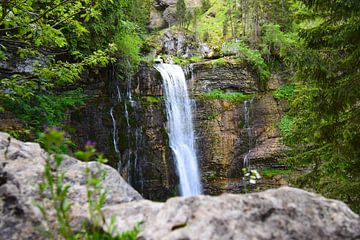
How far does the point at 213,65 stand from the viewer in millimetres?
20062

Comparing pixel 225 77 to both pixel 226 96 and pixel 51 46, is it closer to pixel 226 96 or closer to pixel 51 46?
pixel 226 96

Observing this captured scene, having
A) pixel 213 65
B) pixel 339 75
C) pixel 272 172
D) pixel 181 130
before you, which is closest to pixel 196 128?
pixel 181 130

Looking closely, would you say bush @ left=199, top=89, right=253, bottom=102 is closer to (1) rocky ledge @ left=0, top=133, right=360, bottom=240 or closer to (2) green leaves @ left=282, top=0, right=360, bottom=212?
(2) green leaves @ left=282, top=0, right=360, bottom=212

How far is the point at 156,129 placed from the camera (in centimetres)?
1666

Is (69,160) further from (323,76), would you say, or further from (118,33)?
(118,33)

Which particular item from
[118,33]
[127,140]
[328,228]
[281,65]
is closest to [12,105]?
[118,33]

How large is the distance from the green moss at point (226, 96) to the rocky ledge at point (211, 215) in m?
17.0

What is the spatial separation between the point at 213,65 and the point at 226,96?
222 cm

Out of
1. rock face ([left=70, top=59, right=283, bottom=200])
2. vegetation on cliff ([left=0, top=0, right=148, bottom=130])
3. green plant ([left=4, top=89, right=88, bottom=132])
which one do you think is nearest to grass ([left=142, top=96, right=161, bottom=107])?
rock face ([left=70, top=59, right=283, bottom=200])

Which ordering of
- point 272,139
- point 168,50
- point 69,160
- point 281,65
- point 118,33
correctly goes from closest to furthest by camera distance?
1. point 69,160
2. point 118,33
3. point 272,139
4. point 281,65
5. point 168,50

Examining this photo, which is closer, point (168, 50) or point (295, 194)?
point (295, 194)

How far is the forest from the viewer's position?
4.98 meters

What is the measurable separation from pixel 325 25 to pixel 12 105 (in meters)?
7.71

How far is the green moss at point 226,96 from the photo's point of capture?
19.2 meters
